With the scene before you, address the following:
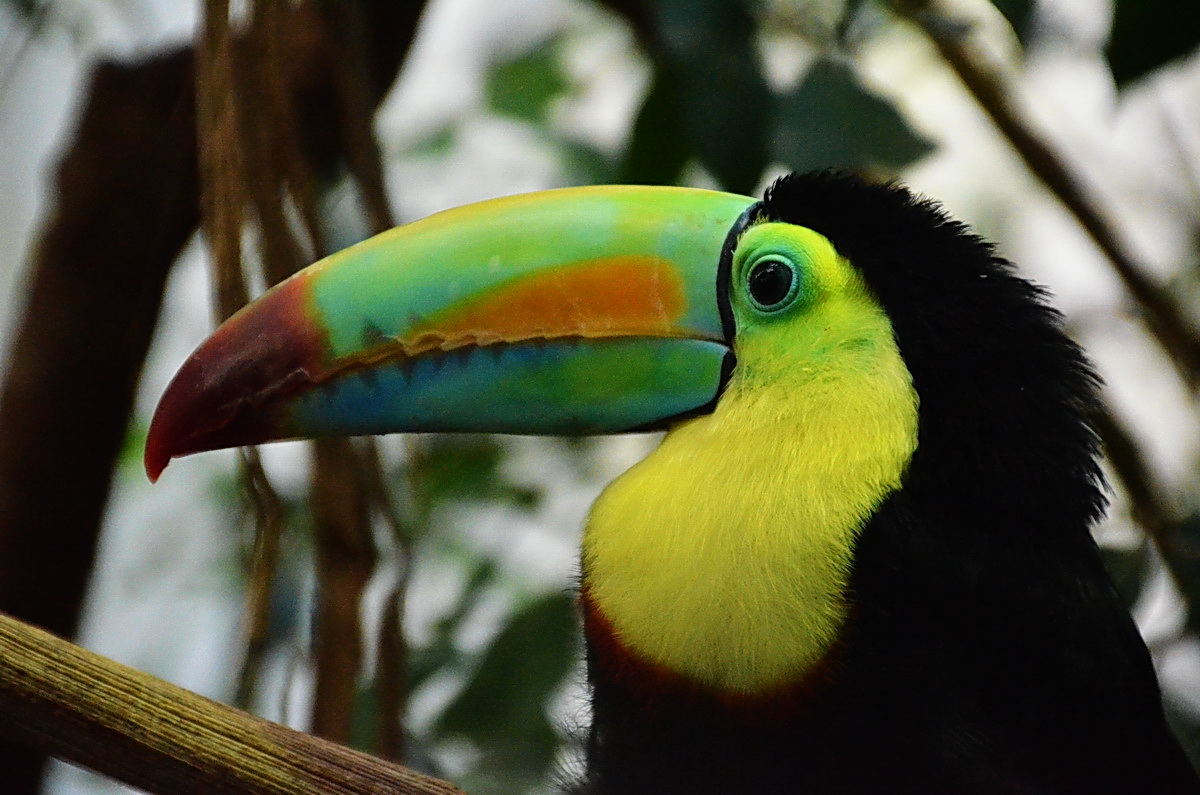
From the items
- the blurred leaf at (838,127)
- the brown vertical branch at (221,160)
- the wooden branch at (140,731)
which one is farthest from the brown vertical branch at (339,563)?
the wooden branch at (140,731)

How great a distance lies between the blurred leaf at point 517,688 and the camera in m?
2.11

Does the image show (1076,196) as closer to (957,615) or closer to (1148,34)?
(1148,34)

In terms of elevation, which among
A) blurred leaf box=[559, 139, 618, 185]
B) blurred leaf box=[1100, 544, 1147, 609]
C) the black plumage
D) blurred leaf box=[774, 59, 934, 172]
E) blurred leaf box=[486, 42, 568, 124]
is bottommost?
the black plumage

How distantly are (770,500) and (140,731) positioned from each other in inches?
23.3

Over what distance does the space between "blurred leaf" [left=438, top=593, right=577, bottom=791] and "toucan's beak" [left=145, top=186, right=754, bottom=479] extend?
842mm

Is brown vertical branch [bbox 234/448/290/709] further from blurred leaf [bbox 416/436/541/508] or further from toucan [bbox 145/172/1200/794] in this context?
blurred leaf [bbox 416/436/541/508]

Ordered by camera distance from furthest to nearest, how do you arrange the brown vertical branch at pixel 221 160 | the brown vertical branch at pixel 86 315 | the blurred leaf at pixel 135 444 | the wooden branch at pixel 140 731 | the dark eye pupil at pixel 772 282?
1. the blurred leaf at pixel 135 444
2. the brown vertical branch at pixel 86 315
3. the brown vertical branch at pixel 221 160
4. the dark eye pupil at pixel 772 282
5. the wooden branch at pixel 140 731

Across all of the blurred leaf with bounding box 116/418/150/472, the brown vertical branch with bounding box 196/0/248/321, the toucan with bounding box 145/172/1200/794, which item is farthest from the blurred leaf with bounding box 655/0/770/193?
the blurred leaf with bounding box 116/418/150/472

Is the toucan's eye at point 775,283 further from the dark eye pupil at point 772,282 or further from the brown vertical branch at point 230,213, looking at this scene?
the brown vertical branch at point 230,213

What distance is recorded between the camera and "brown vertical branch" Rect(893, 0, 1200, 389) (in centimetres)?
228

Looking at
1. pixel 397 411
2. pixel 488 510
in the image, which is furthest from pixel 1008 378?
pixel 488 510

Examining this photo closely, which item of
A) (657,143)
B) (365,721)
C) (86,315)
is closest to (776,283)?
(657,143)

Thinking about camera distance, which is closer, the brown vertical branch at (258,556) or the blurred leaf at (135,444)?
the brown vertical branch at (258,556)

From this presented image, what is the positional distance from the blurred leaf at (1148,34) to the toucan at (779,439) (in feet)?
0.75
